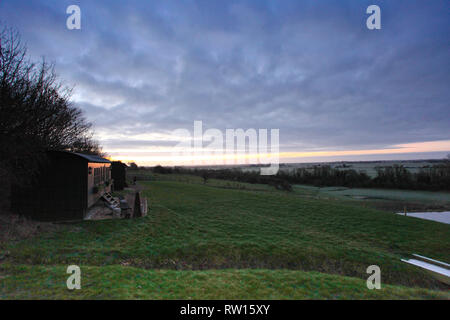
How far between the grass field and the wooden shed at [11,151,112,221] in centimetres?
114

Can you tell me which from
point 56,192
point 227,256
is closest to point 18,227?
point 56,192

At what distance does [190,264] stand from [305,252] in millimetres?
3896

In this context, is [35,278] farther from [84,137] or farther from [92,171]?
[84,137]

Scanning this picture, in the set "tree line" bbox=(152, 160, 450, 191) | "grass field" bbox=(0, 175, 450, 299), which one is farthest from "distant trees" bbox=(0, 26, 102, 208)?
"tree line" bbox=(152, 160, 450, 191)

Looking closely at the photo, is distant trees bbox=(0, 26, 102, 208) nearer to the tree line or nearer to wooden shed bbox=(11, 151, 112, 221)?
wooden shed bbox=(11, 151, 112, 221)

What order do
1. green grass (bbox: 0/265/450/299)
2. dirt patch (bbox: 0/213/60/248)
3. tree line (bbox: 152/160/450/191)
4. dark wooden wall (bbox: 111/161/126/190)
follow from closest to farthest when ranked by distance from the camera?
1. green grass (bbox: 0/265/450/299)
2. dirt patch (bbox: 0/213/60/248)
3. dark wooden wall (bbox: 111/161/126/190)
4. tree line (bbox: 152/160/450/191)

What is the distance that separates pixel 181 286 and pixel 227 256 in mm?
2554

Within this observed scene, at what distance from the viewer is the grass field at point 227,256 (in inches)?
141

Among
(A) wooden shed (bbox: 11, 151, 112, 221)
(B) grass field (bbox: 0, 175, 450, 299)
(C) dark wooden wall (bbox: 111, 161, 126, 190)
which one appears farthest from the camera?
(C) dark wooden wall (bbox: 111, 161, 126, 190)

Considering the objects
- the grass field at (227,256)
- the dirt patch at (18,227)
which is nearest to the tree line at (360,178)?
the grass field at (227,256)

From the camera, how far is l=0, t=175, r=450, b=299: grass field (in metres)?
3.58

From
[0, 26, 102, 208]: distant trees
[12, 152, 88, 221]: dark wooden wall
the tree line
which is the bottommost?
the tree line

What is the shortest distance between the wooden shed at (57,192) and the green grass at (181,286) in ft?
14.4
